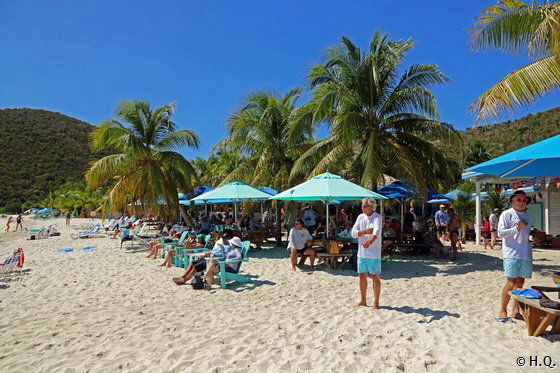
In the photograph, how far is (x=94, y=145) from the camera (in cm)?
1323

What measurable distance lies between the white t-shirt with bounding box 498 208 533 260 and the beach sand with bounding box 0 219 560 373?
812 millimetres

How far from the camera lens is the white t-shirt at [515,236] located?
401 centimetres

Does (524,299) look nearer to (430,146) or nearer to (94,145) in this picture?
(430,146)

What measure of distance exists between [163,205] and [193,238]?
5.57 metres

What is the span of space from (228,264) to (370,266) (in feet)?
9.78

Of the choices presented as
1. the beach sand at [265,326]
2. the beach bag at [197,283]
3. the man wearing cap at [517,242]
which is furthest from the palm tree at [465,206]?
the beach bag at [197,283]

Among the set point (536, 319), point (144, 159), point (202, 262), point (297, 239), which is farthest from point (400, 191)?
point (144, 159)

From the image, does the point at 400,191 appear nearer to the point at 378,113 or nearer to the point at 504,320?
the point at 378,113

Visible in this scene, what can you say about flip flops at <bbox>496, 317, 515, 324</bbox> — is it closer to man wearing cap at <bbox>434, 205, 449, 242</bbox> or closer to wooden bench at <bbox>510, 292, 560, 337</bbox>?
wooden bench at <bbox>510, 292, 560, 337</bbox>

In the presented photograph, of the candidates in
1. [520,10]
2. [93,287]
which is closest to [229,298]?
[93,287]

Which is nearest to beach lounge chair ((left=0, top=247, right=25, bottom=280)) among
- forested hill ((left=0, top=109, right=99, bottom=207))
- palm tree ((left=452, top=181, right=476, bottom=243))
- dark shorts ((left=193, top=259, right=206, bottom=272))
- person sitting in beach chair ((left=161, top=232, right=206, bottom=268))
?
person sitting in beach chair ((left=161, top=232, right=206, bottom=268))

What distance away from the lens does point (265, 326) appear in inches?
170

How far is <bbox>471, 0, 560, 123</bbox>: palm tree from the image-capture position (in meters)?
5.37

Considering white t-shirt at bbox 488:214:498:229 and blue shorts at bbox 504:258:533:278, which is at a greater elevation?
white t-shirt at bbox 488:214:498:229
